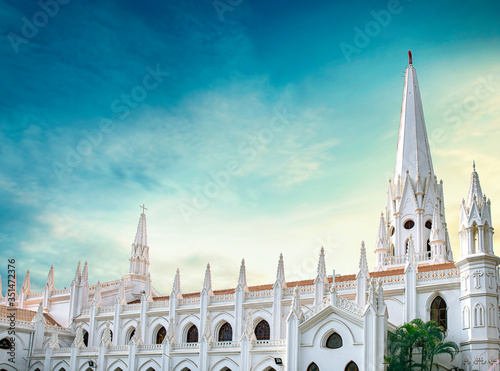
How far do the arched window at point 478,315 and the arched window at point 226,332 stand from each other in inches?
836

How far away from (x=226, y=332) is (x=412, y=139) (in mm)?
26892

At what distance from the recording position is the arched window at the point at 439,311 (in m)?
39.6

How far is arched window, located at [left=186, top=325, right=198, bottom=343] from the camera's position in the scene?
51.9 meters

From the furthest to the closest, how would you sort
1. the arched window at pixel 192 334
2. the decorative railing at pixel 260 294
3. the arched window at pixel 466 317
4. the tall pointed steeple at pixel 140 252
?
1. the tall pointed steeple at pixel 140 252
2. the arched window at pixel 192 334
3. the decorative railing at pixel 260 294
4. the arched window at pixel 466 317

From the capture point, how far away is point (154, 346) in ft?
155

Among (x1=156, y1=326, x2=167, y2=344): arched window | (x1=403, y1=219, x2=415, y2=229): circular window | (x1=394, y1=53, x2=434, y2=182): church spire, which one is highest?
(x1=394, y1=53, x2=434, y2=182): church spire

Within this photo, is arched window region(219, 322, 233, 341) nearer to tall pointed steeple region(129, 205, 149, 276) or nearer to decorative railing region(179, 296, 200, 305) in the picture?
decorative railing region(179, 296, 200, 305)

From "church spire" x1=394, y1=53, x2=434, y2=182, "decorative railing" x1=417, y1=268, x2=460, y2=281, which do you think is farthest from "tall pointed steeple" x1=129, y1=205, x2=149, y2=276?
"decorative railing" x1=417, y1=268, x2=460, y2=281

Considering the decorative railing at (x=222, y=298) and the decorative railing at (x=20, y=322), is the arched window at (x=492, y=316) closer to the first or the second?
the decorative railing at (x=222, y=298)

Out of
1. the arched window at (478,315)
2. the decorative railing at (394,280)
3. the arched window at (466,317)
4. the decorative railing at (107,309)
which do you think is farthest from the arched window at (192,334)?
the arched window at (478,315)

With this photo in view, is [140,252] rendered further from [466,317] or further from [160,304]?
[466,317]

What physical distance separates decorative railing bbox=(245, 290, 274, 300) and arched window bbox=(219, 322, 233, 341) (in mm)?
3593

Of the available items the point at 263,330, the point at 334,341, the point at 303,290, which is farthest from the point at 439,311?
the point at 263,330

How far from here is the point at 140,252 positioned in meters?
65.9
